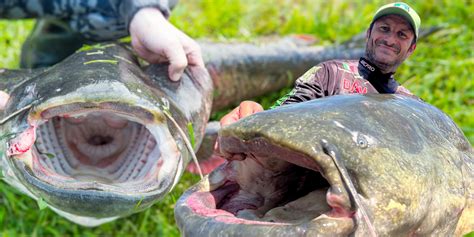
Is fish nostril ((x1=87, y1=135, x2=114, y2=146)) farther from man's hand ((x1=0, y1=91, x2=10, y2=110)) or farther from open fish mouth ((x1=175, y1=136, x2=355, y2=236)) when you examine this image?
open fish mouth ((x1=175, y1=136, x2=355, y2=236))

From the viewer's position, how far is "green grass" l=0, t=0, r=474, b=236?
146 inches

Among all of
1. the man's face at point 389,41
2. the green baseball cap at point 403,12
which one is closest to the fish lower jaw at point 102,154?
the man's face at point 389,41

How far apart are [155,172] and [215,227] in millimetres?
1250

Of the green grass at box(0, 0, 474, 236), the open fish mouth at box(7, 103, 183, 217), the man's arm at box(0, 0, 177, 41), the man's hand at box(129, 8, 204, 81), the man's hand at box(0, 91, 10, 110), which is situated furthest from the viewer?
the man's arm at box(0, 0, 177, 41)

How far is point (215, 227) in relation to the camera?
1663mm

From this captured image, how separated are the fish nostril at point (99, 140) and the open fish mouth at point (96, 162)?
0.21 ft

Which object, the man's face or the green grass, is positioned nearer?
the man's face

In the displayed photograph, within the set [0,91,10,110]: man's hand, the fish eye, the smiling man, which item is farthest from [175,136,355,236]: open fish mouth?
[0,91,10,110]: man's hand

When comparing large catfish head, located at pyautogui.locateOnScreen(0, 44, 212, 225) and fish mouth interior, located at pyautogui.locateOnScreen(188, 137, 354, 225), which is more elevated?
fish mouth interior, located at pyautogui.locateOnScreen(188, 137, 354, 225)

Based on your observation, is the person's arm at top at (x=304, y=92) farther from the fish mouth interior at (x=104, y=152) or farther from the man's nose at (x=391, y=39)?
the fish mouth interior at (x=104, y=152)

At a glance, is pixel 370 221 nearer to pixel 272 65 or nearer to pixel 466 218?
pixel 466 218

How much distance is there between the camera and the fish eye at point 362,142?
1726 mm

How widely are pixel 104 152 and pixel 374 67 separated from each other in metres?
1.43

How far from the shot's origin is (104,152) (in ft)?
11.3
